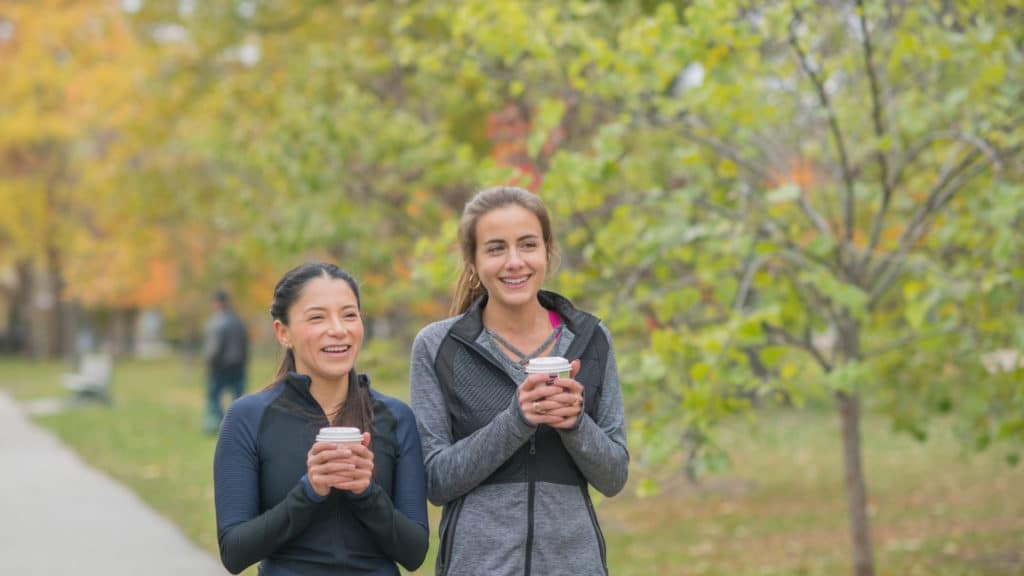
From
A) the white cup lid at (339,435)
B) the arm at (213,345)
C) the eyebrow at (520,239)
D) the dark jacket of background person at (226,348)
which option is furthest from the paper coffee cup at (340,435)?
the arm at (213,345)

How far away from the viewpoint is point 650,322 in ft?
26.7

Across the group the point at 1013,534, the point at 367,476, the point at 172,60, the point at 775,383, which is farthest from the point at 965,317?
the point at 172,60

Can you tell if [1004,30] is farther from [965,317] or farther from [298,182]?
[298,182]

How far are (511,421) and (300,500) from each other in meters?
0.52

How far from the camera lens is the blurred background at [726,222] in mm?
6008

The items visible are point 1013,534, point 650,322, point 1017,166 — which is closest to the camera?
point 1017,166

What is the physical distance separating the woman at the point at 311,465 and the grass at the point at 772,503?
12.6 ft

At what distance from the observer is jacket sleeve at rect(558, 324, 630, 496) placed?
116 inches

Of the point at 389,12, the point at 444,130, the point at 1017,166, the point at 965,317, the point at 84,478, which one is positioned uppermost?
the point at 389,12

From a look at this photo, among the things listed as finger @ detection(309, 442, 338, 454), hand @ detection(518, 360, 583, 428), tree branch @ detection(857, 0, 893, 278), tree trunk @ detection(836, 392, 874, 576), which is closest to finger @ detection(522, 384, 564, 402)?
hand @ detection(518, 360, 583, 428)

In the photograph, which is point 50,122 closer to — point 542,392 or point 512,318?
point 512,318

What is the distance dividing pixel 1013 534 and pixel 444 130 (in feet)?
18.2

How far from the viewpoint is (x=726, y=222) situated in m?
5.95

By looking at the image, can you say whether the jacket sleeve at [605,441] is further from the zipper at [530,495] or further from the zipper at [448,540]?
the zipper at [448,540]
